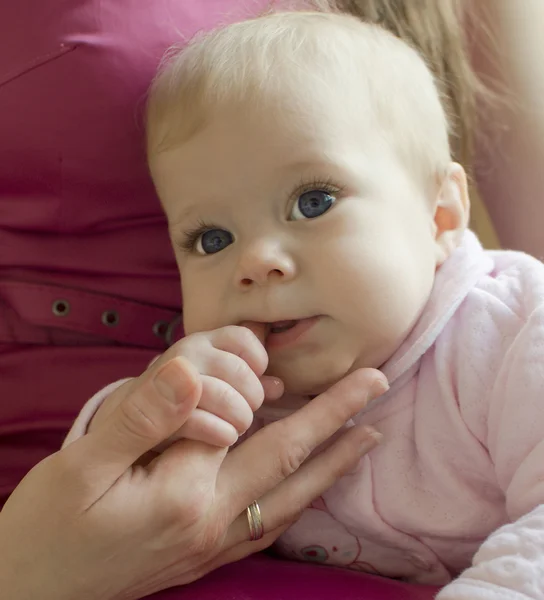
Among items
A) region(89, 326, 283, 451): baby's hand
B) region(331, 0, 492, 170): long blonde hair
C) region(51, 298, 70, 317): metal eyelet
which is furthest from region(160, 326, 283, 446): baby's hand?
region(331, 0, 492, 170): long blonde hair

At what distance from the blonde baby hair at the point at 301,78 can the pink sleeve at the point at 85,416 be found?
263mm

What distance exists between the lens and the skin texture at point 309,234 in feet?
2.35

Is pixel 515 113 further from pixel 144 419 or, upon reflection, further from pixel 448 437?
pixel 144 419

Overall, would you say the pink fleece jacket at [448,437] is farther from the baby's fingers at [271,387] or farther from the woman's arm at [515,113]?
the woman's arm at [515,113]

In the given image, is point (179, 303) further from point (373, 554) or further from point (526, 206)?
point (526, 206)

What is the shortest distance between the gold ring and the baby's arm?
203 millimetres

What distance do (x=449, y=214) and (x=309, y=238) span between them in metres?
0.19

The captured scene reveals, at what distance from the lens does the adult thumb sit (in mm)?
622

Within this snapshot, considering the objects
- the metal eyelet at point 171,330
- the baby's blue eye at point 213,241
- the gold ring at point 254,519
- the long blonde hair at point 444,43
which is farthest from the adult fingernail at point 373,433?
the long blonde hair at point 444,43

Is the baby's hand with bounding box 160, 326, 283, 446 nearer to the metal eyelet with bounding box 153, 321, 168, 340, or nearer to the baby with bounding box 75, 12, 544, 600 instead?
the baby with bounding box 75, 12, 544, 600

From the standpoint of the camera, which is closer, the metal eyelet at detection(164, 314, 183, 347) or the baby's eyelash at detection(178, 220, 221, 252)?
the baby's eyelash at detection(178, 220, 221, 252)

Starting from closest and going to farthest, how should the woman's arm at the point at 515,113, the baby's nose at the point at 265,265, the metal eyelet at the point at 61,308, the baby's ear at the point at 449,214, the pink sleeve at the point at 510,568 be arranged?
the pink sleeve at the point at 510,568 < the baby's nose at the point at 265,265 < the baby's ear at the point at 449,214 < the metal eyelet at the point at 61,308 < the woman's arm at the point at 515,113

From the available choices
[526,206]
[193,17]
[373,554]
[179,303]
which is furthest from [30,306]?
[526,206]

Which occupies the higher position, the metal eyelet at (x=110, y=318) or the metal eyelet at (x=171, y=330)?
the metal eyelet at (x=110, y=318)
